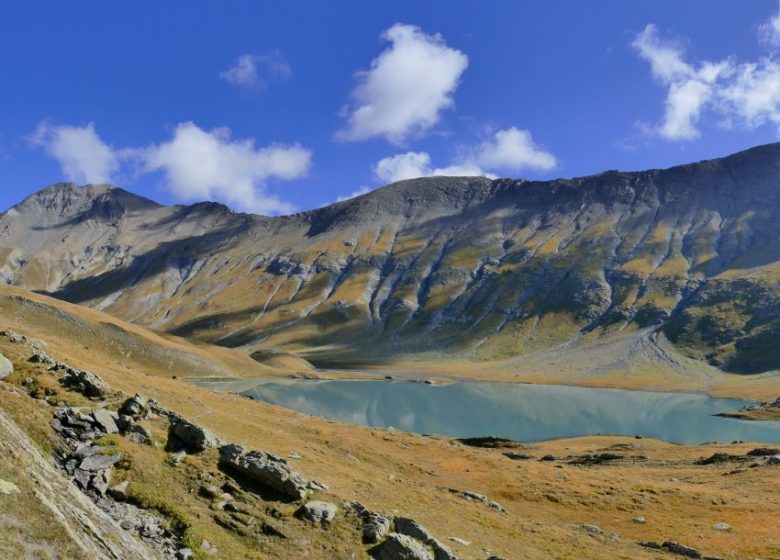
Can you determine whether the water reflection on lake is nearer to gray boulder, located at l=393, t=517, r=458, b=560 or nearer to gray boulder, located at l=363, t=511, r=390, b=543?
gray boulder, located at l=393, t=517, r=458, b=560

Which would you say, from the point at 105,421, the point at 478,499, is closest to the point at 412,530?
the point at 105,421

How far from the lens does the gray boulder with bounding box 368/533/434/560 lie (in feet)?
64.4

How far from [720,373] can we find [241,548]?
197934 millimetres

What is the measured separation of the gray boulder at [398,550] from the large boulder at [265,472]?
3.76 metres

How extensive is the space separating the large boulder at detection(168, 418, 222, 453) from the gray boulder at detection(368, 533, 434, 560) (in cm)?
839

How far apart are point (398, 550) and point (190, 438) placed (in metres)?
9.93

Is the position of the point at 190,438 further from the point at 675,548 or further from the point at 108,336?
the point at 108,336

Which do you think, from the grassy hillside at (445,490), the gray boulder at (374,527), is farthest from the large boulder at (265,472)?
the gray boulder at (374,527)

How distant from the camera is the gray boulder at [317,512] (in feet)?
67.9

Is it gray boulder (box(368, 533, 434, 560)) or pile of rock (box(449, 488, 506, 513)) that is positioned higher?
gray boulder (box(368, 533, 434, 560))

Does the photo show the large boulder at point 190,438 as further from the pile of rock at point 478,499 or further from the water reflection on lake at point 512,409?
the water reflection on lake at point 512,409

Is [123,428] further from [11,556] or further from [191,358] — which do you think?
[191,358]

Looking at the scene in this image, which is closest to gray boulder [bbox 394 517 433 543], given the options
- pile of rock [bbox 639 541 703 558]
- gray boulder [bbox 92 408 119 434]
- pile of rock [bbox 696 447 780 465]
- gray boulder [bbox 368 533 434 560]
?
gray boulder [bbox 368 533 434 560]

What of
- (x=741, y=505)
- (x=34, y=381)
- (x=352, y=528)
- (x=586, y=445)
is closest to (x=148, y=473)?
(x=352, y=528)
